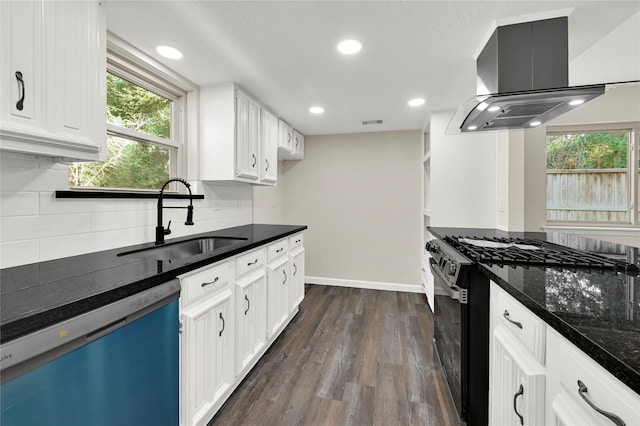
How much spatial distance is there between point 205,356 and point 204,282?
39 cm

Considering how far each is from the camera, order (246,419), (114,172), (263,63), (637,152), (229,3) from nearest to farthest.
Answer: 1. (229,3)
2. (246,419)
3. (114,172)
4. (263,63)
5. (637,152)

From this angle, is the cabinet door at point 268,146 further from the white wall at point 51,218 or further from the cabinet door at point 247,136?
the white wall at point 51,218

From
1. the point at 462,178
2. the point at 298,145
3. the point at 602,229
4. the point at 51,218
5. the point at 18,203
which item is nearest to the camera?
the point at 18,203

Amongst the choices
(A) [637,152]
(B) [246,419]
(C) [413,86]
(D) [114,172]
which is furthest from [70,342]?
(A) [637,152]

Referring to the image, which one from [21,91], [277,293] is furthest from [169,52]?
[277,293]

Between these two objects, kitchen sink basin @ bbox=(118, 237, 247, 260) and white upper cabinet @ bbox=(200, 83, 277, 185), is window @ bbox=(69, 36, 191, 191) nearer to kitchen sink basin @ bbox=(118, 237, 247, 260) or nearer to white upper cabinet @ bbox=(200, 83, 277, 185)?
white upper cabinet @ bbox=(200, 83, 277, 185)

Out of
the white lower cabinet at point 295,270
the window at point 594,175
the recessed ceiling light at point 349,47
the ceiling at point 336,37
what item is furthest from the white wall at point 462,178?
the recessed ceiling light at point 349,47

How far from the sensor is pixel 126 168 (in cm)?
193

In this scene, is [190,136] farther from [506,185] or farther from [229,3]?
[506,185]

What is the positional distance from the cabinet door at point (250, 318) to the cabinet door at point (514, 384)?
4.63 feet

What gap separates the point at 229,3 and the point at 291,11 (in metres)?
0.32

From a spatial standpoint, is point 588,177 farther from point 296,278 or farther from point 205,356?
point 205,356

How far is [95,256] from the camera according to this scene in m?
1.46

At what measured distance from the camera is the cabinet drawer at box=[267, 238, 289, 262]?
231 centimetres
